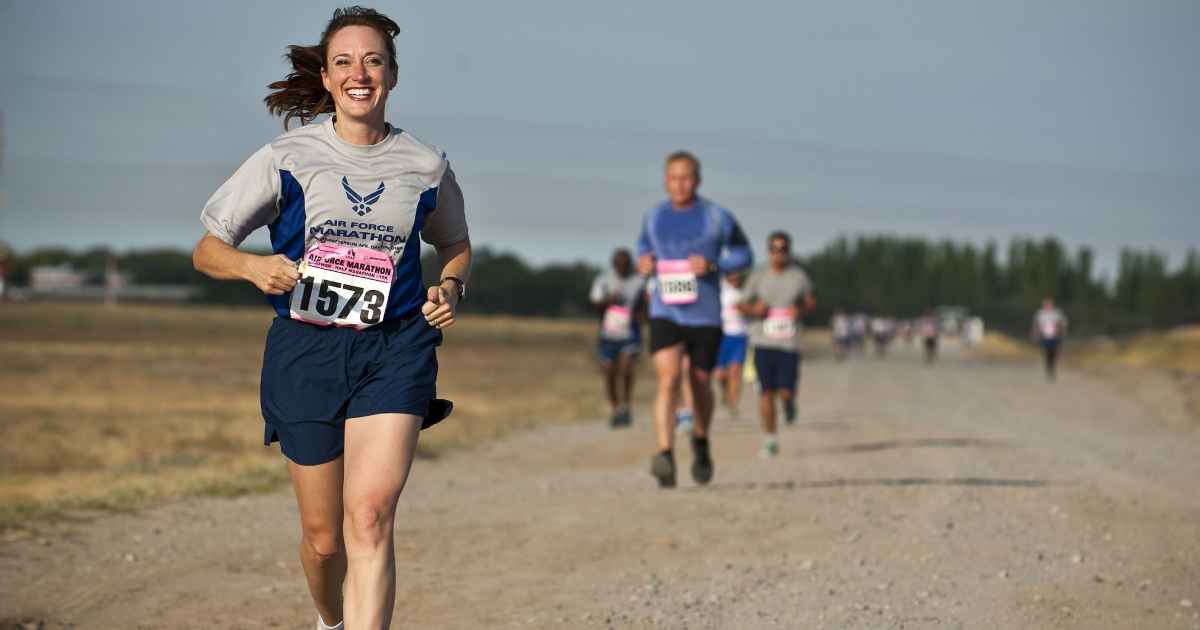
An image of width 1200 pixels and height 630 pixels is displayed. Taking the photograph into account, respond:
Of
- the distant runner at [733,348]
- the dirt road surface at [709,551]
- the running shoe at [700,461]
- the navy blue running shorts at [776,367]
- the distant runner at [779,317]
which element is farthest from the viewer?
the distant runner at [733,348]

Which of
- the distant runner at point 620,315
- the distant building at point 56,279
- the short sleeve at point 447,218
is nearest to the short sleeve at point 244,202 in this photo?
the short sleeve at point 447,218

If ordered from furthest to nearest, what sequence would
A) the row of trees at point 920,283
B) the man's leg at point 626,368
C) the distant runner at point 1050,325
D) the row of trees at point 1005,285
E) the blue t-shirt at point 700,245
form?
the row of trees at point 1005,285 < the row of trees at point 920,283 < the distant runner at point 1050,325 < the man's leg at point 626,368 < the blue t-shirt at point 700,245

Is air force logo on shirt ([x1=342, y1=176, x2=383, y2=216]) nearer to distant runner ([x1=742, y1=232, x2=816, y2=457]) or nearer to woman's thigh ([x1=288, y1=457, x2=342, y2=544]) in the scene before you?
woman's thigh ([x1=288, y1=457, x2=342, y2=544])

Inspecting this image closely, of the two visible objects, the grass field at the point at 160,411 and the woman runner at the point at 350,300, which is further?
the grass field at the point at 160,411

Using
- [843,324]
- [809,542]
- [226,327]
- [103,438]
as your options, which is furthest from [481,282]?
[809,542]

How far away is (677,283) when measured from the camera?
1071 cm

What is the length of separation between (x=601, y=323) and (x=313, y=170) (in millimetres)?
13654

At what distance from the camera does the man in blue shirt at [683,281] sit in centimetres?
1063

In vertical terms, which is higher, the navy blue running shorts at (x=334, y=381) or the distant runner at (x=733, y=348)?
the navy blue running shorts at (x=334, y=381)

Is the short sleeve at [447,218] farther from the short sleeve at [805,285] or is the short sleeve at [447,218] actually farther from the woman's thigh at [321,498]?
the short sleeve at [805,285]

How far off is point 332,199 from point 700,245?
590 cm

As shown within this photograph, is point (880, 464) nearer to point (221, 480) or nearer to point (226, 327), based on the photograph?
point (221, 480)

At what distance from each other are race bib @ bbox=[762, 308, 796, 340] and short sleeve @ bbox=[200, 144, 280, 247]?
10.6 m

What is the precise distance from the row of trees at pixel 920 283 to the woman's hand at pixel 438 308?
104216mm
